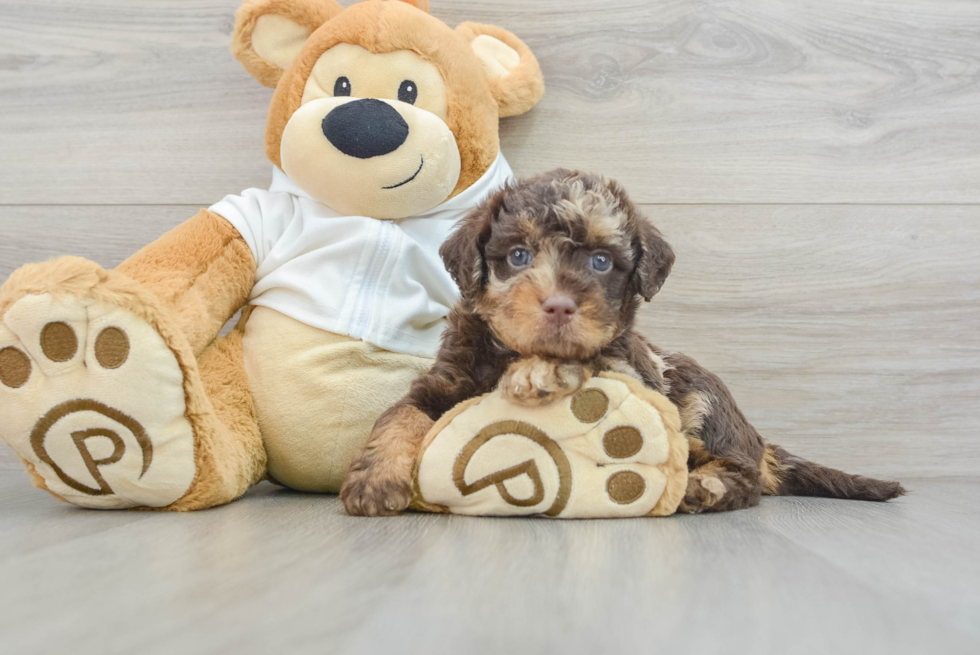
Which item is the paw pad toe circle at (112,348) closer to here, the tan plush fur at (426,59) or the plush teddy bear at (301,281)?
the plush teddy bear at (301,281)

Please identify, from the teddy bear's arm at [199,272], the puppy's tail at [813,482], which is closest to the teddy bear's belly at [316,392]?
the teddy bear's arm at [199,272]

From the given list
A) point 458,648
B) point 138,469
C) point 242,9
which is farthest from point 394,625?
point 242,9

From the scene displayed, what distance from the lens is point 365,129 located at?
141cm

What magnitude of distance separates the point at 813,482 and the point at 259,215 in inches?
52.8

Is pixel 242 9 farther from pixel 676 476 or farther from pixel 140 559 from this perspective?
pixel 676 476

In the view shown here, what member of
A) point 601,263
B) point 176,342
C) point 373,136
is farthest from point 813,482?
point 176,342

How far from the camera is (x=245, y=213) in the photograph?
1.60m

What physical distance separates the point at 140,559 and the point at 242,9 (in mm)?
1223

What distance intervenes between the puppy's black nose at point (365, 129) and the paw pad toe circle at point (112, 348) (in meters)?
0.54

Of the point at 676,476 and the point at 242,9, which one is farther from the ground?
the point at 242,9

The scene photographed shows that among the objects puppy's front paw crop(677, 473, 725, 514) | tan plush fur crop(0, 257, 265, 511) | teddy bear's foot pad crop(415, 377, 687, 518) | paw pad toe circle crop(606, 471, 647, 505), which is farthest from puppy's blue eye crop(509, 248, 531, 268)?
tan plush fur crop(0, 257, 265, 511)

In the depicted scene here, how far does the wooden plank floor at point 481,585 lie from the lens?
686 millimetres

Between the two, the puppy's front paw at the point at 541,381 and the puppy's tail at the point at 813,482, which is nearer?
the puppy's front paw at the point at 541,381

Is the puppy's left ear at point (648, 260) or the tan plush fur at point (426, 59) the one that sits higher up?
the tan plush fur at point (426, 59)
